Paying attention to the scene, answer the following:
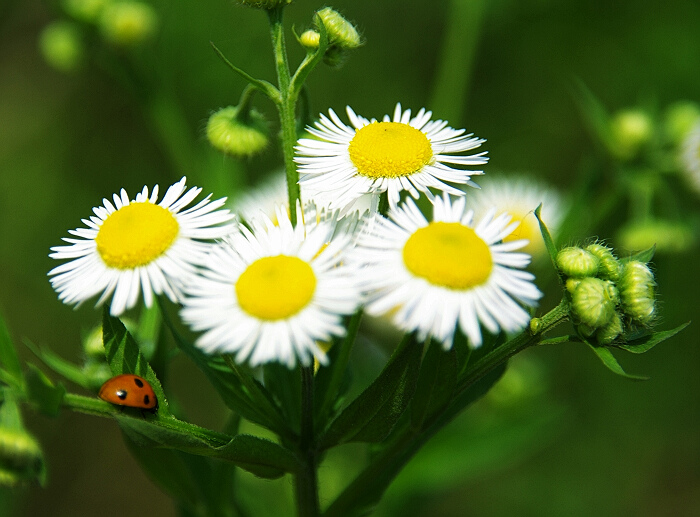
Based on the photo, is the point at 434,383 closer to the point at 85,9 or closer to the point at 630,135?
the point at 630,135

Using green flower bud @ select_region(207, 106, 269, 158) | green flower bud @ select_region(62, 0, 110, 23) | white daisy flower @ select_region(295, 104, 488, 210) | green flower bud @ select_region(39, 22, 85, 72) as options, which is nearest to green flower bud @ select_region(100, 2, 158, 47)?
green flower bud @ select_region(62, 0, 110, 23)

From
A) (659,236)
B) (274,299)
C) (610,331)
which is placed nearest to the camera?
(274,299)

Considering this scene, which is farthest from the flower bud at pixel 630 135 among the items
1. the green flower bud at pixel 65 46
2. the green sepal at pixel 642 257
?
the green flower bud at pixel 65 46

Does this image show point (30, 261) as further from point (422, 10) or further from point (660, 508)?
point (660, 508)

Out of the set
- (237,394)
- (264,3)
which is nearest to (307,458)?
(237,394)

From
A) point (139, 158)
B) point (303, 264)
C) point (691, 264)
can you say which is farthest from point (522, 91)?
point (303, 264)

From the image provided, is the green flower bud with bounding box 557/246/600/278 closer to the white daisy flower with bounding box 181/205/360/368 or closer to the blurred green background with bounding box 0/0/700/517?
the white daisy flower with bounding box 181/205/360/368
